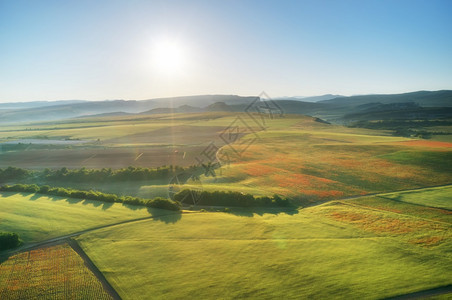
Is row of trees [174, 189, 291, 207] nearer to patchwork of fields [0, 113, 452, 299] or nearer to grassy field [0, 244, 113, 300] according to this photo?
patchwork of fields [0, 113, 452, 299]

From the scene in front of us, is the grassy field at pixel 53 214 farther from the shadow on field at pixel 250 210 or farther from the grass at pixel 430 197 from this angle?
the grass at pixel 430 197

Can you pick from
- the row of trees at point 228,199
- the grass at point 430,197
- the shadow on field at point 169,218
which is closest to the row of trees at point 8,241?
the shadow on field at point 169,218

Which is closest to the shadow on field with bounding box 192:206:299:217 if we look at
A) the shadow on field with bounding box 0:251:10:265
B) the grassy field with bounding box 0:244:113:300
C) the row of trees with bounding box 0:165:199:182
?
the grassy field with bounding box 0:244:113:300

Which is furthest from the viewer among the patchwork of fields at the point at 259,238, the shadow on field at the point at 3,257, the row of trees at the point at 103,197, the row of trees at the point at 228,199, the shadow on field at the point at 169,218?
the row of trees at the point at 228,199

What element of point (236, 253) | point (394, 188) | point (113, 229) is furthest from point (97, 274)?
point (394, 188)

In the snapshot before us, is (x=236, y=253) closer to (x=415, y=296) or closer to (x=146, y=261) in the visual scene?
(x=146, y=261)
